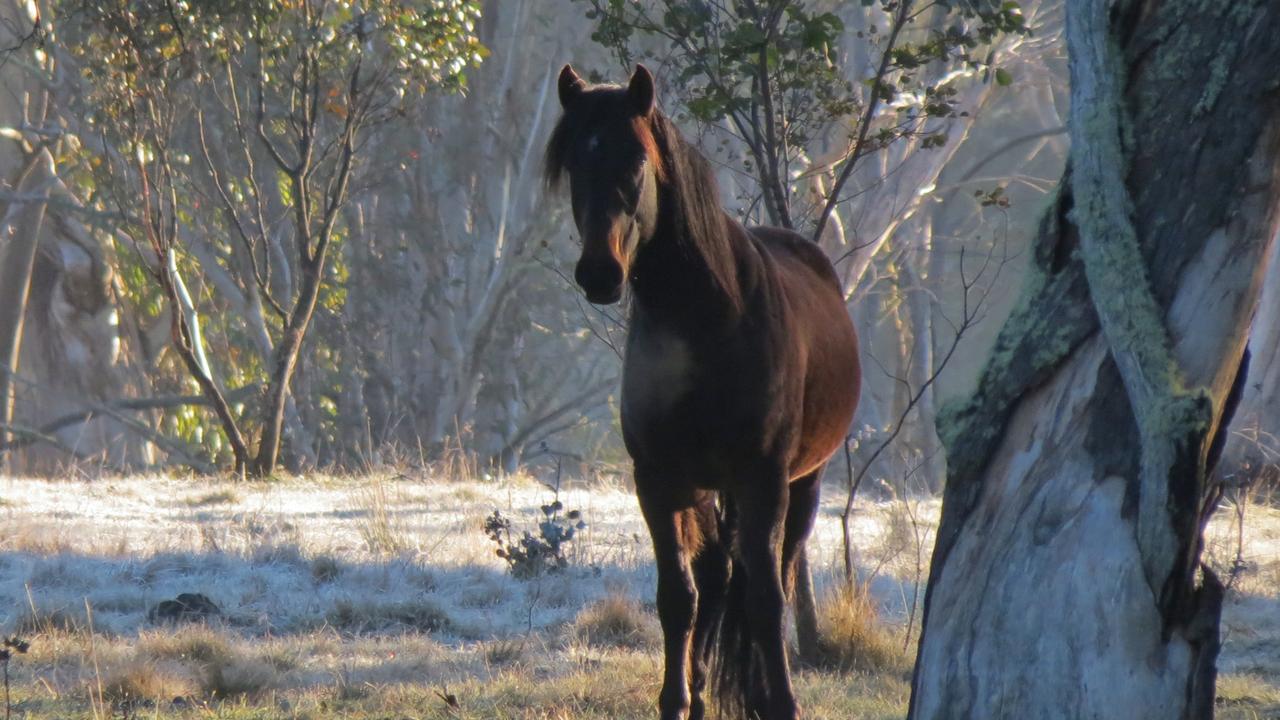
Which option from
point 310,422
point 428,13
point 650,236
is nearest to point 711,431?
point 650,236

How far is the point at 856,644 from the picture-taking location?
5.84 metres

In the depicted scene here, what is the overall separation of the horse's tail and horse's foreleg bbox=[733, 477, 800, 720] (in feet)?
0.65

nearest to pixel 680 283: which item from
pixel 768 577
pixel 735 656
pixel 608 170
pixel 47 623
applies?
pixel 608 170

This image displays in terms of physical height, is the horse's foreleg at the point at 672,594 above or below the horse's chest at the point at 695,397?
below

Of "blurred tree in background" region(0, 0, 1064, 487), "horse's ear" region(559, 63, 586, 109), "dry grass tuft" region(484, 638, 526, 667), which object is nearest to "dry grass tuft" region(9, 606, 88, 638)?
"dry grass tuft" region(484, 638, 526, 667)

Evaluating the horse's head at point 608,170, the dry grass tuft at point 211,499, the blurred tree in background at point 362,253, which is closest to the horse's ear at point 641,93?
the horse's head at point 608,170

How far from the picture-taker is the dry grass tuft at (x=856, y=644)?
19.0 feet

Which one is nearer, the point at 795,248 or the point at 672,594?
the point at 672,594

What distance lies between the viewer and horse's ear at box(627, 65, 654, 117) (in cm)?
402

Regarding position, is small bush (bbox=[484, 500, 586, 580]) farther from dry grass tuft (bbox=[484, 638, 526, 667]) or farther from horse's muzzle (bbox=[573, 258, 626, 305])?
horse's muzzle (bbox=[573, 258, 626, 305])

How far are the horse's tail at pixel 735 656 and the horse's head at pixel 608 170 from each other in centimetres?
127

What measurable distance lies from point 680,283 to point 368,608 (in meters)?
3.15

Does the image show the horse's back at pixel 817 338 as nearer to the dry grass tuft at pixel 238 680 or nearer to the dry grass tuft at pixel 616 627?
the dry grass tuft at pixel 616 627

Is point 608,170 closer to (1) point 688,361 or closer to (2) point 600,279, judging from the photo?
(2) point 600,279
